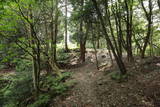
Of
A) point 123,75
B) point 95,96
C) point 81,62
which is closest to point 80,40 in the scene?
point 81,62

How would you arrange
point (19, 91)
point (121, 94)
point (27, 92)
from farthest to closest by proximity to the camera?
1. point (27, 92)
2. point (19, 91)
3. point (121, 94)

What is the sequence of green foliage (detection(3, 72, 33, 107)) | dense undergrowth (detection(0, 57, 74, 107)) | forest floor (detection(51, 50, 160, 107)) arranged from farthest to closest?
green foliage (detection(3, 72, 33, 107)) → dense undergrowth (detection(0, 57, 74, 107)) → forest floor (detection(51, 50, 160, 107))

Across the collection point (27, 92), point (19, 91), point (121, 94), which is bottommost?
point (27, 92)

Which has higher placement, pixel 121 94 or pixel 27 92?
pixel 121 94

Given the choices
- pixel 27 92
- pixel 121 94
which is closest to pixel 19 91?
pixel 27 92

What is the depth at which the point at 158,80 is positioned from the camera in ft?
14.5

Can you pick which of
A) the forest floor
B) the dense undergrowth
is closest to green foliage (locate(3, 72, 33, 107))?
the dense undergrowth

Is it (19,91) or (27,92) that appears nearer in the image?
(19,91)

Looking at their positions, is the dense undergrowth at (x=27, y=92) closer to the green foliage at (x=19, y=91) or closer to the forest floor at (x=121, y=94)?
the green foliage at (x=19, y=91)

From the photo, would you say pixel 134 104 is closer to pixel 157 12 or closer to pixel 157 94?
pixel 157 94

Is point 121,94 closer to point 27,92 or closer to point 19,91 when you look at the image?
point 27,92

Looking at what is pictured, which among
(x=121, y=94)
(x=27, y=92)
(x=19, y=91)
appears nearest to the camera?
(x=121, y=94)

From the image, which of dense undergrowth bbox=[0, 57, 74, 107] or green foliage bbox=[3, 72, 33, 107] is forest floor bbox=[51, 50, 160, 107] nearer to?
dense undergrowth bbox=[0, 57, 74, 107]

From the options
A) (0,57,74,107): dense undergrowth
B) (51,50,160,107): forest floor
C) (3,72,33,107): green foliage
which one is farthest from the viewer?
(3,72,33,107): green foliage
